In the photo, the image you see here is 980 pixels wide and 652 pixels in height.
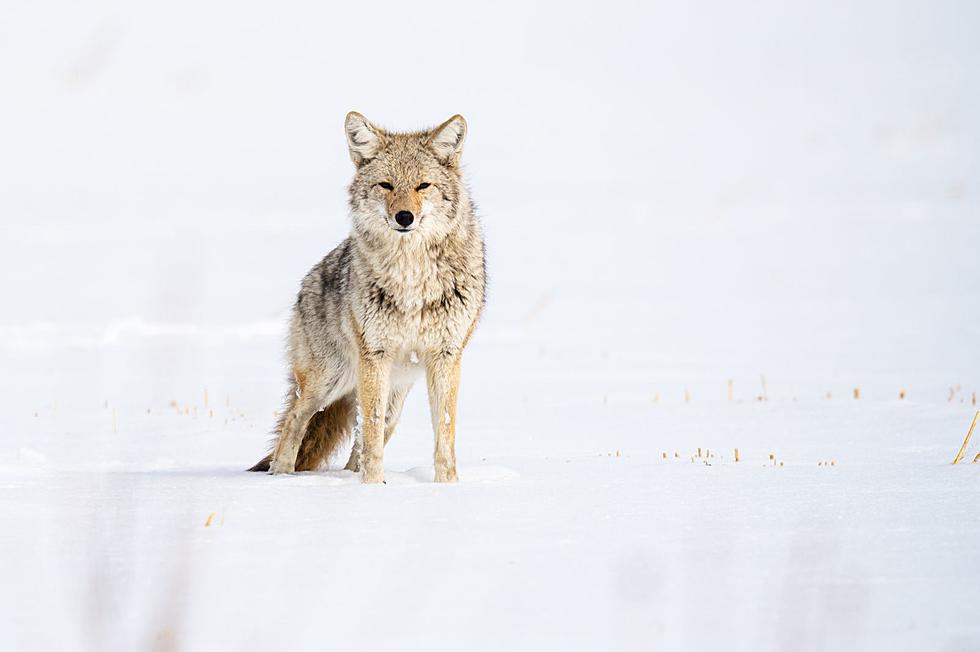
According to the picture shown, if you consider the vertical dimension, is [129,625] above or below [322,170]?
below

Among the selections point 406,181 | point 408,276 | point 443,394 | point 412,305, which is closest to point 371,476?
point 443,394

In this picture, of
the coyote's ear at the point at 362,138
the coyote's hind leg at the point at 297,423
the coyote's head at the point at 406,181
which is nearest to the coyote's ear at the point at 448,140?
the coyote's head at the point at 406,181

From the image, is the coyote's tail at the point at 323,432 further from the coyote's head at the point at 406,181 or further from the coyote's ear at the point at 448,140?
the coyote's ear at the point at 448,140

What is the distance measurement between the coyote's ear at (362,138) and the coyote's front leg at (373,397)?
99 centimetres

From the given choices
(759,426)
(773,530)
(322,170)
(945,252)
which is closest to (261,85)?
(322,170)

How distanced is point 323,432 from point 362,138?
169 cm

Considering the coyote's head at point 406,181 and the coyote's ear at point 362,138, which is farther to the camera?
the coyote's ear at point 362,138

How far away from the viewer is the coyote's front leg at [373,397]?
579 centimetres

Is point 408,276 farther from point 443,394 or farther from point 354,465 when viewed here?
point 354,465

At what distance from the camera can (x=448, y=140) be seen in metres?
6.00

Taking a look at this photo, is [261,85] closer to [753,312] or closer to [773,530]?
[753,312]

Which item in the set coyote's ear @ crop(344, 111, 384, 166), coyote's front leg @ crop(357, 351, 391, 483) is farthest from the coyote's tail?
coyote's ear @ crop(344, 111, 384, 166)

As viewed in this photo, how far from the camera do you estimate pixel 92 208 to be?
25016 millimetres

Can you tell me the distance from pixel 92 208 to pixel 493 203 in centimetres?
855
